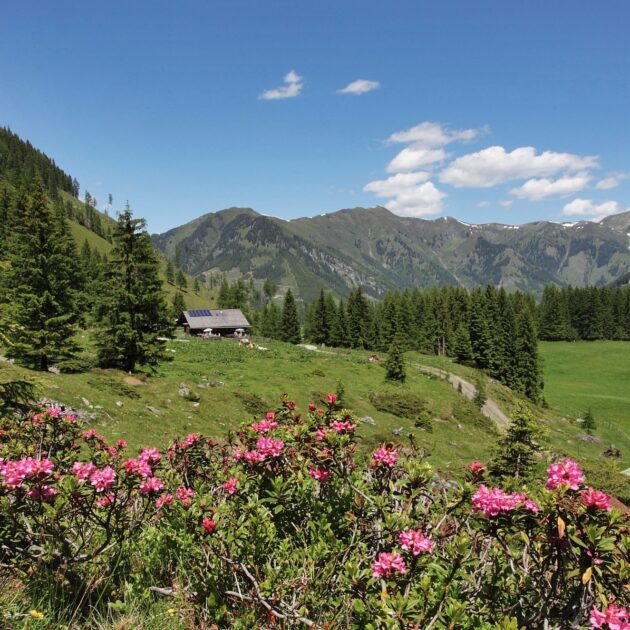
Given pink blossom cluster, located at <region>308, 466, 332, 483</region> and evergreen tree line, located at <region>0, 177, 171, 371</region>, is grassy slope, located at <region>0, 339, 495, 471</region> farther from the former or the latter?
pink blossom cluster, located at <region>308, 466, 332, 483</region>

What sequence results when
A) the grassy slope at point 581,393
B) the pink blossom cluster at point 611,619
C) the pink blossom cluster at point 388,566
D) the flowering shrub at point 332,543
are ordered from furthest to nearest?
the grassy slope at point 581,393, the pink blossom cluster at point 388,566, the flowering shrub at point 332,543, the pink blossom cluster at point 611,619

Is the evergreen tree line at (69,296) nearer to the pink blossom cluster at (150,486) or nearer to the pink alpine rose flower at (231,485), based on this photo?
the pink blossom cluster at (150,486)

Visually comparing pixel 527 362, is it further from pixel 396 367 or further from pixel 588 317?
pixel 588 317

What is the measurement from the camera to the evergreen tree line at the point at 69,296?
2570 cm

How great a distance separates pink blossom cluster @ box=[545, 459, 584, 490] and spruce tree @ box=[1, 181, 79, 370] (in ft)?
94.1

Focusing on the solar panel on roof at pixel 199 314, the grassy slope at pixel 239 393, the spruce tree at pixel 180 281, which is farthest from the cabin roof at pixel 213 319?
the spruce tree at pixel 180 281

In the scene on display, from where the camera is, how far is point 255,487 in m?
4.61

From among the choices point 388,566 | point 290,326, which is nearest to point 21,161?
point 290,326

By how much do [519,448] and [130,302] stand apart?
2570 cm

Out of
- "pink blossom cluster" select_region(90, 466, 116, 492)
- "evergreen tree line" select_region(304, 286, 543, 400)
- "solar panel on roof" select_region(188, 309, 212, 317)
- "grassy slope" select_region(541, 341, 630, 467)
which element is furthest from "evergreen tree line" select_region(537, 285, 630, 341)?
"pink blossom cluster" select_region(90, 466, 116, 492)

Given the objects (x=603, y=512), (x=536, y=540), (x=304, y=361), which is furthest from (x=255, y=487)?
(x=304, y=361)

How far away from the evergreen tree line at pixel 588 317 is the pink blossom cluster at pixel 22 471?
13982 centimetres

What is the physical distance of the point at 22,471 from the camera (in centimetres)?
350

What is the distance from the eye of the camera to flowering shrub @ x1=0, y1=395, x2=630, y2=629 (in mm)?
2865
